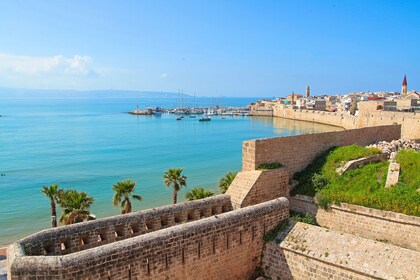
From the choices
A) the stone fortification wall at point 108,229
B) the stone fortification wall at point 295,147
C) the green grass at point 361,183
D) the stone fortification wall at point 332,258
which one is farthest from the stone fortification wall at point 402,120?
the stone fortification wall at point 108,229

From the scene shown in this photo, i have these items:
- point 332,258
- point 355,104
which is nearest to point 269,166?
point 332,258

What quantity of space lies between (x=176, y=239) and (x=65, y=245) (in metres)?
2.69

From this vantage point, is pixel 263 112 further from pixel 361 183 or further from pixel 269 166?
pixel 269 166

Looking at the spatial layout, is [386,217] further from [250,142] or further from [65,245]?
[65,245]

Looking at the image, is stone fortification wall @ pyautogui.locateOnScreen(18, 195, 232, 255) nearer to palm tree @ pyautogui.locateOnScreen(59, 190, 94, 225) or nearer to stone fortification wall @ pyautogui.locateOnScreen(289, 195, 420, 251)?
stone fortification wall @ pyautogui.locateOnScreen(289, 195, 420, 251)

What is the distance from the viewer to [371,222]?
11.7m

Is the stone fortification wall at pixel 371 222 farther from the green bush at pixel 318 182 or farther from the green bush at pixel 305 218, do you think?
the green bush at pixel 318 182

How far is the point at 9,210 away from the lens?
25812 millimetres

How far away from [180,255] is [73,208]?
6732 millimetres

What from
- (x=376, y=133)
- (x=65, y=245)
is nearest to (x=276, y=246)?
(x=65, y=245)

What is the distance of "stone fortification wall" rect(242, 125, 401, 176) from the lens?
13359 mm

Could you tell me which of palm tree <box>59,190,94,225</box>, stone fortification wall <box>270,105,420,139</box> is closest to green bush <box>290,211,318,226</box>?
palm tree <box>59,190,94,225</box>

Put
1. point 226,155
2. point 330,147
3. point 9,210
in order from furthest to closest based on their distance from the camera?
point 226,155 < point 9,210 < point 330,147

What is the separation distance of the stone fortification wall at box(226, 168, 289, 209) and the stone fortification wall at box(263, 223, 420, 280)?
181 centimetres
